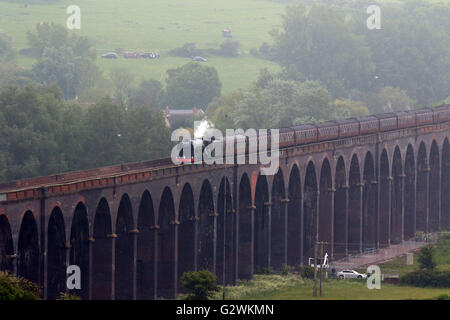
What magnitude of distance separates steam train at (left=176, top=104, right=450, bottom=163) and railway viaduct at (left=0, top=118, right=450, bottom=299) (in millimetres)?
1623

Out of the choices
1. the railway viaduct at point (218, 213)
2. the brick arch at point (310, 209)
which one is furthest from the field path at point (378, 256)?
the brick arch at point (310, 209)

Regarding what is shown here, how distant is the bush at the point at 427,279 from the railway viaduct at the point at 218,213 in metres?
12.0

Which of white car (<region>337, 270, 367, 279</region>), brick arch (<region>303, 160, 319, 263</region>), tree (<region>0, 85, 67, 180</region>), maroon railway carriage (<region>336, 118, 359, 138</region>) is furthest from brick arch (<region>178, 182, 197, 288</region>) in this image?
tree (<region>0, 85, 67, 180</region>)

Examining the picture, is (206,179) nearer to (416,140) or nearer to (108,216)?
(108,216)

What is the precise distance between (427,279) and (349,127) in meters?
27.8

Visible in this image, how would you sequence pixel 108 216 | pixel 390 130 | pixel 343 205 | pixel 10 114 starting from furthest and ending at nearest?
pixel 10 114
pixel 390 130
pixel 343 205
pixel 108 216

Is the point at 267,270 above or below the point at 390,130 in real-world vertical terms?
below

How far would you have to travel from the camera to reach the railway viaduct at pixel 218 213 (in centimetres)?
7881

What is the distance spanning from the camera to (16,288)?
217 ft

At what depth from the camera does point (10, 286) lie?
65.0 metres

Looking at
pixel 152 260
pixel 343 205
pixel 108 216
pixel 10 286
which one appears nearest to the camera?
pixel 10 286

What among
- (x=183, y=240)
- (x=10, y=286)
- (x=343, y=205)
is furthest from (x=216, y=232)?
(x=10, y=286)

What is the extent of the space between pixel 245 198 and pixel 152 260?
1443 centimetres

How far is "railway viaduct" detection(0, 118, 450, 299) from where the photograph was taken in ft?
259
